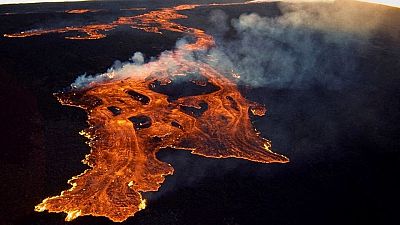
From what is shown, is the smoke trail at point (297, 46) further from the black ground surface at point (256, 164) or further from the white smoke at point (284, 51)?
the black ground surface at point (256, 164)

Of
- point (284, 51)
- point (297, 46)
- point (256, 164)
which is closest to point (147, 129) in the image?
point (256, 164)

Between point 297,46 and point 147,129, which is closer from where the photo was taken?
point 147,129

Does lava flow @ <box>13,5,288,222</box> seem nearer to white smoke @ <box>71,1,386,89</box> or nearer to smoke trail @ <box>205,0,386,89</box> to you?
white smoke @ <box>71,1,386,89</box>

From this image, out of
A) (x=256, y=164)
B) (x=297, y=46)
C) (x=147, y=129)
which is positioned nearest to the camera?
(x=256, y=164)

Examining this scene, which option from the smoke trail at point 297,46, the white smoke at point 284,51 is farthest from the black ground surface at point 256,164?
the smoke trail at point 297,46

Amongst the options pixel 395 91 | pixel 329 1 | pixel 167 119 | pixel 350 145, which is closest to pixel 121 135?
pixel 167 119

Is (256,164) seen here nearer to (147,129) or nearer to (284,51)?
(147,129)
